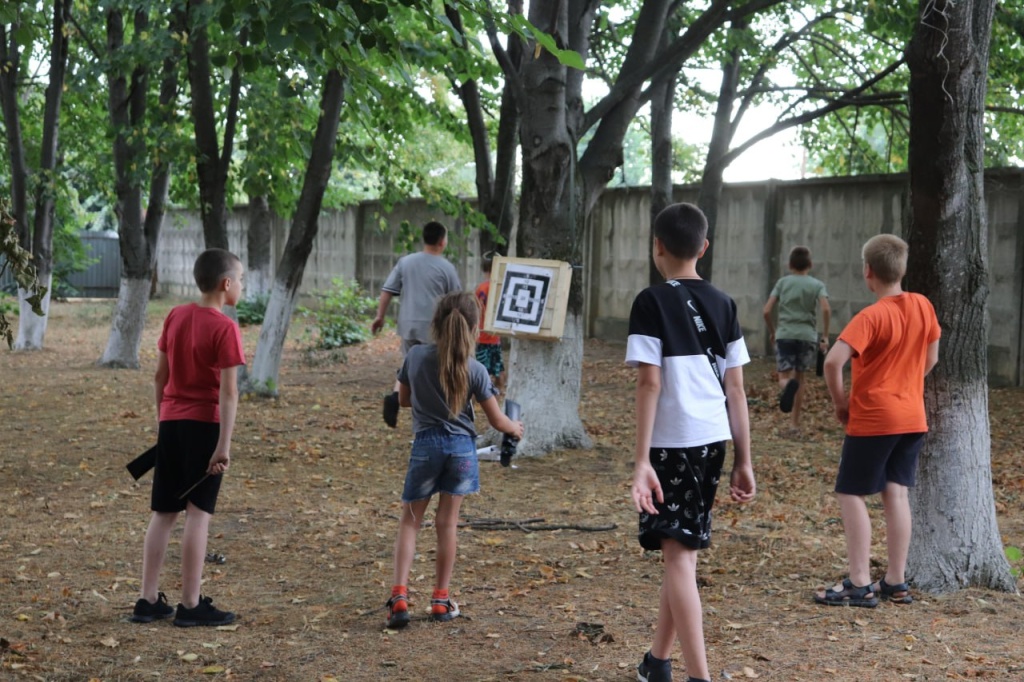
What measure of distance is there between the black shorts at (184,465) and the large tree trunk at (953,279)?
3401mm

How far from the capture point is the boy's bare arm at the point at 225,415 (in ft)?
17.0

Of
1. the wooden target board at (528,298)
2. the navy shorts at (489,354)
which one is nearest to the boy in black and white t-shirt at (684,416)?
the wooden target board at (528,298)

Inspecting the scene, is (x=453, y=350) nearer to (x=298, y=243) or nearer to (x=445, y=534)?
(x=445, y=534)

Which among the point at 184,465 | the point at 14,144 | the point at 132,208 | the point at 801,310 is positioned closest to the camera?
the point at 184,465

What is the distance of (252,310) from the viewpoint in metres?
24.1

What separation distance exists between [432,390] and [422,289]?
443cm

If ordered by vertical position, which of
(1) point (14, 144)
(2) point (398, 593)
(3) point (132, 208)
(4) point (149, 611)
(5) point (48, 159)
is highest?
(1) point (14, 144)

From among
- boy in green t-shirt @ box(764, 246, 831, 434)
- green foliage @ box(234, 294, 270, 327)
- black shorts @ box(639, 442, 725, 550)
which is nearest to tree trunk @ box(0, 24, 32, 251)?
green foliage @ box(234, 294, 270, 327)

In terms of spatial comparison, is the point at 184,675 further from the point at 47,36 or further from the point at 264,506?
the point at 47,36

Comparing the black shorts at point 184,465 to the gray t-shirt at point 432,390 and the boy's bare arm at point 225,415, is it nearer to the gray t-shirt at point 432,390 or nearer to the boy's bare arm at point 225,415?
the boy's bare arm at point 225,415

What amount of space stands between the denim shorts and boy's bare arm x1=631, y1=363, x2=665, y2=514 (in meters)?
1.33

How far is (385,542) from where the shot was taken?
7102 mm

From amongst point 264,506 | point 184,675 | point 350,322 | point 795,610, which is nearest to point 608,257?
point 350,322

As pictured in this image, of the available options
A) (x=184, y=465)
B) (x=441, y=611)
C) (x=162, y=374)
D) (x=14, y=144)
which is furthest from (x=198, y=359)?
(x=14, y=144)
